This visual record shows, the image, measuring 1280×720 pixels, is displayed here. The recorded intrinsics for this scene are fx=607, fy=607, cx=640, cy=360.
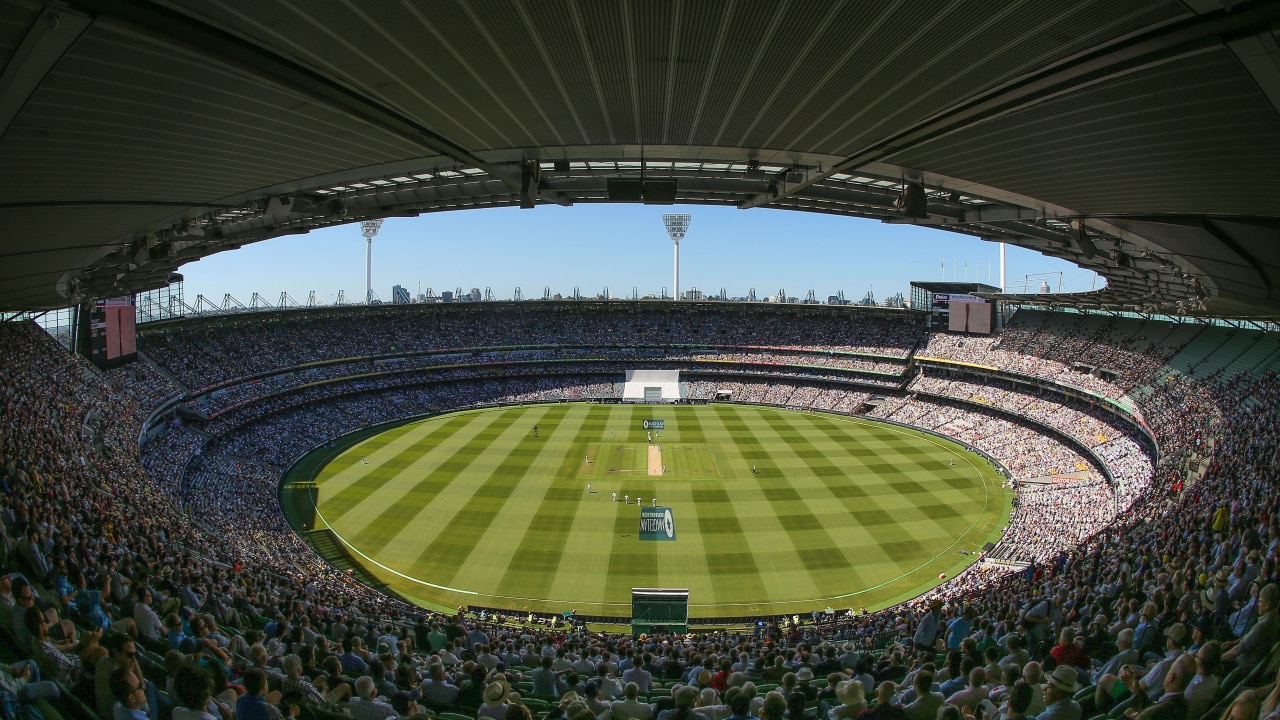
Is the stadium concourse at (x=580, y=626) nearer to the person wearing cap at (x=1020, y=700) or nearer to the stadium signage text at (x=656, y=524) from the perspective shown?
the person wearing cap at (x=1020, y=700)

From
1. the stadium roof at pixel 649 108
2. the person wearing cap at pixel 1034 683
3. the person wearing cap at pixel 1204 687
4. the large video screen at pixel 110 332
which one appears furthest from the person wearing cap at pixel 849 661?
the large video screen at pixel 110 332

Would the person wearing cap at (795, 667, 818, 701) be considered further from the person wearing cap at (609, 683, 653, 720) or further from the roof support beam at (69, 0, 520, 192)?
the roof support beam at (69, 0, 520, 192)

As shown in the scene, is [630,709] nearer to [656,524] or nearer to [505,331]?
[656,524]

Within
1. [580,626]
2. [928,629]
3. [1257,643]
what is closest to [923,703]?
[1257,643]

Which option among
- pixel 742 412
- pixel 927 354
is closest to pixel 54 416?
pixel 742 412

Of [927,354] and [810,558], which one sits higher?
[927,354]

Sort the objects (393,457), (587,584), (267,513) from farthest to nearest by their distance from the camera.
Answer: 1. (393,457)
2. (267,513)
3. (587,584)

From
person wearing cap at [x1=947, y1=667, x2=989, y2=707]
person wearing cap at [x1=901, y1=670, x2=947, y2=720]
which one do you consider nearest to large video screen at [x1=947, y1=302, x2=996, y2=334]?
person wearing cap at [x1=947, y1=667, x2=989, y2=707]

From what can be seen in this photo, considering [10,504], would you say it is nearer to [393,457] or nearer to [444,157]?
[444,157]
